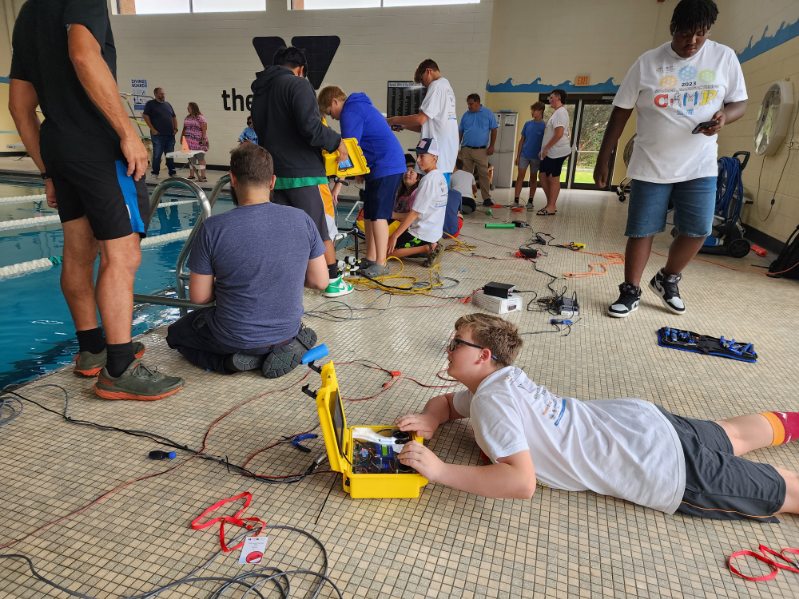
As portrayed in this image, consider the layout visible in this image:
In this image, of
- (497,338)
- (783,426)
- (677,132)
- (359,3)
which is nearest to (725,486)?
(783,426)

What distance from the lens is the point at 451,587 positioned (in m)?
1.09

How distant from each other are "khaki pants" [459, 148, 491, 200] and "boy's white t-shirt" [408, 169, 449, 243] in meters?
3.51

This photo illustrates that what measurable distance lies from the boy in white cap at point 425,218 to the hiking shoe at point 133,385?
238 centimetres

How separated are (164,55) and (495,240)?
34.5ft

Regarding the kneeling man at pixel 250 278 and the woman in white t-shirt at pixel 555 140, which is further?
the woman in white t-shirt at pixel 555 140

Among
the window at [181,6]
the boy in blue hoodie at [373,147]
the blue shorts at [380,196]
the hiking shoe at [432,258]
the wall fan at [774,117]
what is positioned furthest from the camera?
the window at [181,6]

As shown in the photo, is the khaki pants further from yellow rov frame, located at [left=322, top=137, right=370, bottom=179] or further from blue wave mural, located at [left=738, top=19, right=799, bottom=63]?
yellow rov frame, located at [left=322, top=137, right=370, bottom=179]

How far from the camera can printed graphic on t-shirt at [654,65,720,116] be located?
252 centimetres

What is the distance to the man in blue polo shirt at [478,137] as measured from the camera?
7094 mm

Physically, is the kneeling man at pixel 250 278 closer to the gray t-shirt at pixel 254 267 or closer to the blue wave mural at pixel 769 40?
the gray t-shirt at pixel 254 267

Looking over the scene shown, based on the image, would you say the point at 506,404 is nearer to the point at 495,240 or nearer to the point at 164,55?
the point at 495,240

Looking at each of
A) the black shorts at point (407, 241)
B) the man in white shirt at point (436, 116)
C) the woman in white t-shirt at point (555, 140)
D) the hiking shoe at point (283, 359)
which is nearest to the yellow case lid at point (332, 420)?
the hiking shoe at point (283, 359)

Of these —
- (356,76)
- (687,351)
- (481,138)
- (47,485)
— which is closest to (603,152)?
(687,351)

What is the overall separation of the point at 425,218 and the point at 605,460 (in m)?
2.82
